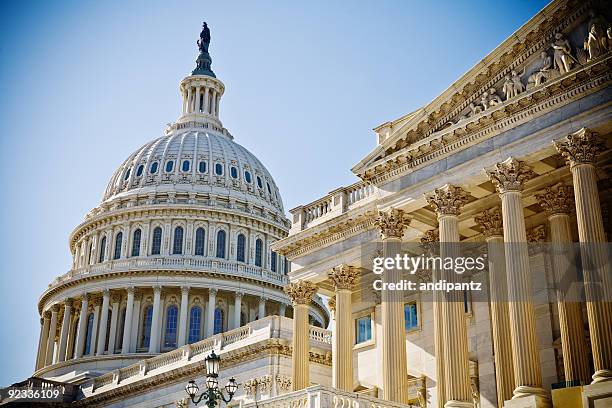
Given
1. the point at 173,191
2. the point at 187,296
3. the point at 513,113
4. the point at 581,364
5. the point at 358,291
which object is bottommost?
the point at 581,364

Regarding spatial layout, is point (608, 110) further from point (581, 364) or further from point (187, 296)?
point (187, 296)

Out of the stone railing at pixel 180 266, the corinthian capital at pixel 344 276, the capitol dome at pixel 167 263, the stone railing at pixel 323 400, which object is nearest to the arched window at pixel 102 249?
the capitol dome at pixel 167 263

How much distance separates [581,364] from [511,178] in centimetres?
706

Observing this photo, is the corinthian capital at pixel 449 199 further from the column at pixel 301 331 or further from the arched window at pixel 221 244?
the arched window at pixel 221 244

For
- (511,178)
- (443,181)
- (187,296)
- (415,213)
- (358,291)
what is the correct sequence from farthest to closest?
(187,296)
(358,291)
(415,213)
(443,181)
(511,178)

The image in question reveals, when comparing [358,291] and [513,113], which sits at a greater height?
[513,113]

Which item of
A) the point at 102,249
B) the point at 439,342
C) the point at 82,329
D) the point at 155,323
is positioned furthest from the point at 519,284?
the point at 102,249

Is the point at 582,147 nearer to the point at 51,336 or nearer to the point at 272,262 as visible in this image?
the point at 272,262

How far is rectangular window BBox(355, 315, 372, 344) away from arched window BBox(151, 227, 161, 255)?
5504cm

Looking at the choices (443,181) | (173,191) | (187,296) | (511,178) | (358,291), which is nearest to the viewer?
(511,178)

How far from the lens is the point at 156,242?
310ft

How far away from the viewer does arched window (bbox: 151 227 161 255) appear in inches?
3676

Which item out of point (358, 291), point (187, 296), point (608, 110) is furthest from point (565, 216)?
point (187, 296)

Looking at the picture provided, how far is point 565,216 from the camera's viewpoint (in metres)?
31.7
